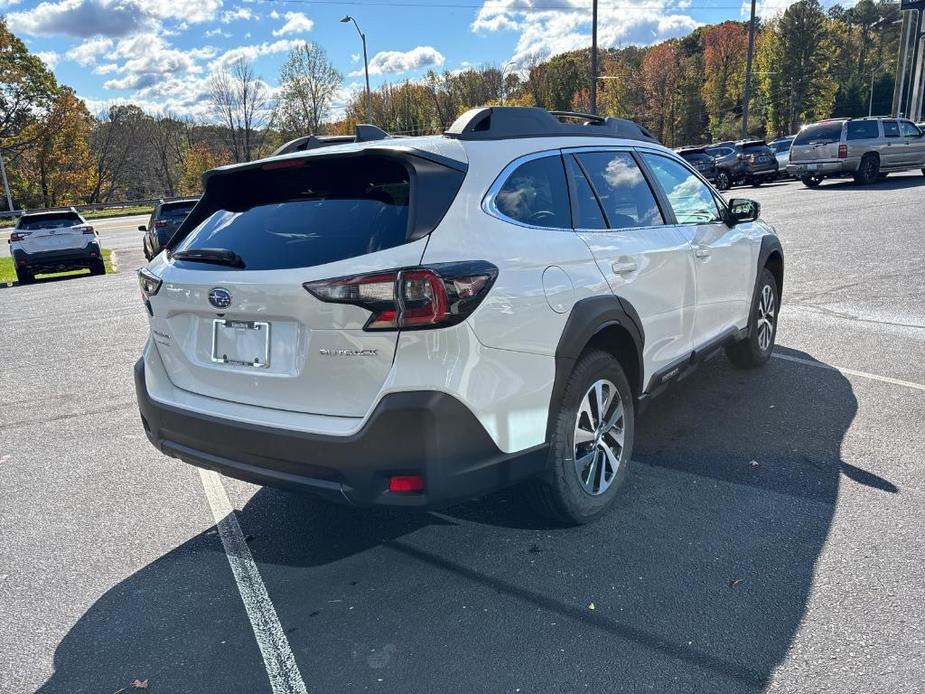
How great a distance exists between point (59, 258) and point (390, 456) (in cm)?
1583

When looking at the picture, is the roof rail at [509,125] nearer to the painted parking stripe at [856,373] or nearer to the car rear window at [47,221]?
the painted parking stripe at [856,373]

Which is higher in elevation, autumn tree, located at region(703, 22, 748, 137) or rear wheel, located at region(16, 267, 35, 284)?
autumn tree, located at region(703, 22, 748, 137)

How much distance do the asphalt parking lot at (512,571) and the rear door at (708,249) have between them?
2.11 ft

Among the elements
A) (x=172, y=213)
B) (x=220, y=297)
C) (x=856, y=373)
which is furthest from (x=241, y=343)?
(x=172, y=213)

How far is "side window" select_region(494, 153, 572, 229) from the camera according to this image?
3033 mm

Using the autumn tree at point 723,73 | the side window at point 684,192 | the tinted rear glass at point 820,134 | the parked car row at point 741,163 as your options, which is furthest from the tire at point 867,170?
the autumn tree at point 723,73

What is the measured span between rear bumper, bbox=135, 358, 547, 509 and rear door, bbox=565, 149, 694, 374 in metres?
1.11

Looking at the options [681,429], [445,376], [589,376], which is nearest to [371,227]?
[445,376]

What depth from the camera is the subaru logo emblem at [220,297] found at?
2.86 meters

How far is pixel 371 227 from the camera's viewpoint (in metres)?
2.75

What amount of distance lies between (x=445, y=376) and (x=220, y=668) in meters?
1.30

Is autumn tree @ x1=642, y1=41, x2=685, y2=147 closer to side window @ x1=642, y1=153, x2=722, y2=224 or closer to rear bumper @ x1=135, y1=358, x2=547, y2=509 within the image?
side window @ x1=642, y1=153, x2=722, y2=224

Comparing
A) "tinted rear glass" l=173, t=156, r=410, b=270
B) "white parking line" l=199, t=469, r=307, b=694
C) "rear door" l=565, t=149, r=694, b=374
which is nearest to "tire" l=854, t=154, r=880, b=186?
"rear door" l=565, t=149, r=694, b=374

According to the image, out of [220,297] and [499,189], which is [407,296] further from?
[220,297]
